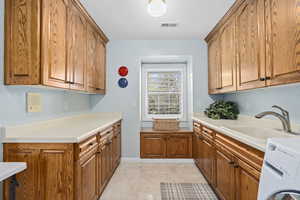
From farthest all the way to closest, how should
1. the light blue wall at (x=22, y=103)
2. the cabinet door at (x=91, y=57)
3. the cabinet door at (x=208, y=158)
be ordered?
the cabinet door at (x=91, y=57) < the cabinet door at (x=208, y=158) < the light blue wall at (x=22, y=103)

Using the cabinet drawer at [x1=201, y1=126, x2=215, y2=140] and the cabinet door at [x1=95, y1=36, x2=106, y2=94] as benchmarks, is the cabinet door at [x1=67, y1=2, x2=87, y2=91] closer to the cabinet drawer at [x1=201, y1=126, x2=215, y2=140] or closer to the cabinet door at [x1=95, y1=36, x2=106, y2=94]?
the cabinet door at [x1=95, y1=36, x2=106, y2=94]

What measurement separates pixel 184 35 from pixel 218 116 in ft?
5.04

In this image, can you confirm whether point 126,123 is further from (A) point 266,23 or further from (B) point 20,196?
(A) point 266,23

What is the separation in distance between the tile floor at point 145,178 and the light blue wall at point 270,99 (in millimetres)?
1277

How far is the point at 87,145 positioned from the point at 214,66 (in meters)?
2.50

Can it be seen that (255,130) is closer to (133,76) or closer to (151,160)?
(151,160)

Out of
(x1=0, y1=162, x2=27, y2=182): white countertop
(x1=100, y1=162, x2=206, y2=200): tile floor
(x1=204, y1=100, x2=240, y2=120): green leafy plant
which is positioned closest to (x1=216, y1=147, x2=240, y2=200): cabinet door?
(x1=100, y1=162, x2=206, y2=200): tile floor

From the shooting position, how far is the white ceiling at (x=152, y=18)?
240 centimetres

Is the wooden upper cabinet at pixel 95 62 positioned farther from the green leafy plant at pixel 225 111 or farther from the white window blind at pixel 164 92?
the green leafy plant at pixel 225 111

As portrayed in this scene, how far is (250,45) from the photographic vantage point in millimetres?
2066

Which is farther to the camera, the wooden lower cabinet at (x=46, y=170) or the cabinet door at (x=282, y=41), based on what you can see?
the wooden lower cabinet at (x=46, y=170)

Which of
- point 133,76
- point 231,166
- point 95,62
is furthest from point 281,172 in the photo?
point 133,76

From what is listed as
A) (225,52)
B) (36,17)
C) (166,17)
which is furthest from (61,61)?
(225,52)

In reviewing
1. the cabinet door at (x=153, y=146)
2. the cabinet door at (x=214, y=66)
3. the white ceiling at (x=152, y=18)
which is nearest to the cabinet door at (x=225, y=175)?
the cabinet door at (x=214, y=66)
